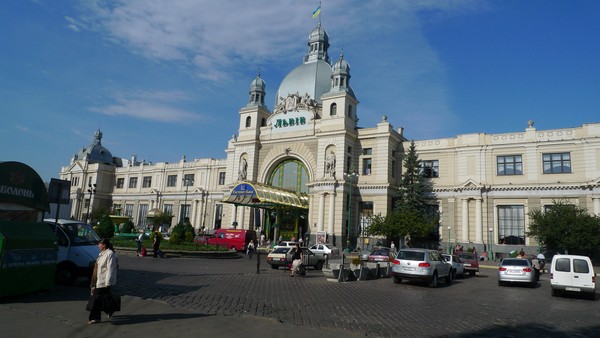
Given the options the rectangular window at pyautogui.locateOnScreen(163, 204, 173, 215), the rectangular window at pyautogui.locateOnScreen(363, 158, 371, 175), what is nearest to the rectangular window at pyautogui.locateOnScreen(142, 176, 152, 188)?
the rectangular window at pyautogui.locateOnScreen(163, 204, 173, 215)

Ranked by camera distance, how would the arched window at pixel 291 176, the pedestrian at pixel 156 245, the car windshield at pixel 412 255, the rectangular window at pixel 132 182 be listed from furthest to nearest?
the rectangular window at pixel 132 182 < the arched window at pixel 291 176 < the pedestrian at pixel 156 245 < the car windshield at pixel 412 255

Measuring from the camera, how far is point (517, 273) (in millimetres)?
19875

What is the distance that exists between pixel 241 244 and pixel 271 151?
16.3 metres

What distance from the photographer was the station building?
127ft

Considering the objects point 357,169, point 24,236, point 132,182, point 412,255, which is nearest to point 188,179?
point 132,182

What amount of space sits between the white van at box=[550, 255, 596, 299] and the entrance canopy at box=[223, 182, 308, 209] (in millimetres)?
A: 27846

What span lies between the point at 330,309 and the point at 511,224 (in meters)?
34.4

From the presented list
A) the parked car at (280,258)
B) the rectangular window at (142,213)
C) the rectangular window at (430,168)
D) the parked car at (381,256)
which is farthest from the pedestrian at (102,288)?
the rectangular window at (142,213)

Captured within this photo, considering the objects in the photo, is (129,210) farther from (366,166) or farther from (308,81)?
(366,166)

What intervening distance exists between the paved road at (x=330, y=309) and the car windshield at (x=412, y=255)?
1.24 metres

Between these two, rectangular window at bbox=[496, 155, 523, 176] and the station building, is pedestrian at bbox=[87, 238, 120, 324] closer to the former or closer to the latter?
the station building

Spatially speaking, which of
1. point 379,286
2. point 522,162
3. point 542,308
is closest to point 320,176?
point 522,162

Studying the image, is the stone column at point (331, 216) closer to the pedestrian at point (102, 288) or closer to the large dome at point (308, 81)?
the large dome at point (308, 81)

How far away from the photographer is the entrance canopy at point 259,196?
40.9m
